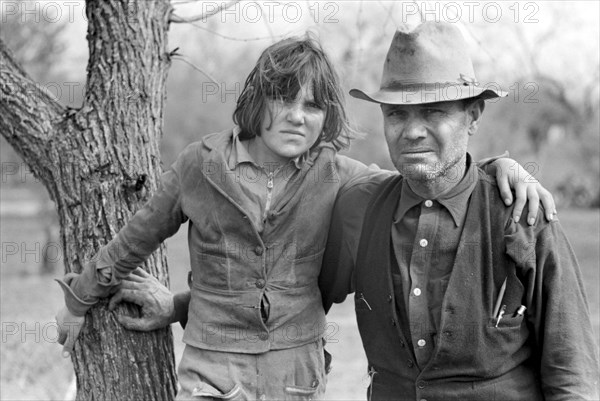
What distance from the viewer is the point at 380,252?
2828mm

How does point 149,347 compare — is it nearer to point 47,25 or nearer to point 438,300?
point 438,300

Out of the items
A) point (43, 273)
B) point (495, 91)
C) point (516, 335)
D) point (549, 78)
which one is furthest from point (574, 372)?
point (549, 78)

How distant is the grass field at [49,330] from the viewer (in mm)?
6590

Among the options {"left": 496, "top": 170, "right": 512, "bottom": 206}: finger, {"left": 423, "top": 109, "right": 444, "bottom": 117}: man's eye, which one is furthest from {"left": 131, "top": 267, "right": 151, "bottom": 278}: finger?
{"left": 496, "top": 170, "right": 512, "bottom": 206}: finger

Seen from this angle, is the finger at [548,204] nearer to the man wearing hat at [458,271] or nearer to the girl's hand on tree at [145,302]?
the man wearing hat at [458,271]

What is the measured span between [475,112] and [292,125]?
Answer: 0.65m

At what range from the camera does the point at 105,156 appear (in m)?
3.51

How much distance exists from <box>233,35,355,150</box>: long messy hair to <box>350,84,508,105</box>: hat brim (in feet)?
1.08

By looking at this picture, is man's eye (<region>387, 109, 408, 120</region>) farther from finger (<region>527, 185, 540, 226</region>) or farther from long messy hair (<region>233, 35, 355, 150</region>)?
finger (<region>527, 185, 540, 226</region>)

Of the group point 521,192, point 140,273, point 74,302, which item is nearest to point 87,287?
point 74,302

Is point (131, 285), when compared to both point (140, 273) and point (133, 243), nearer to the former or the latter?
point (140, 273)

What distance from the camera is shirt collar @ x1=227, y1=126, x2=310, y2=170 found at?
9.89 ft


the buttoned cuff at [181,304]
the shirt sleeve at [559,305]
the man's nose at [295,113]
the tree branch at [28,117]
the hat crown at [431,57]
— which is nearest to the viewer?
the shirt sleeve at [559,305]

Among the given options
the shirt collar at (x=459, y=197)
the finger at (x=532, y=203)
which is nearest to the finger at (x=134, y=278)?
the shirt collar at (x=459, y=197)
